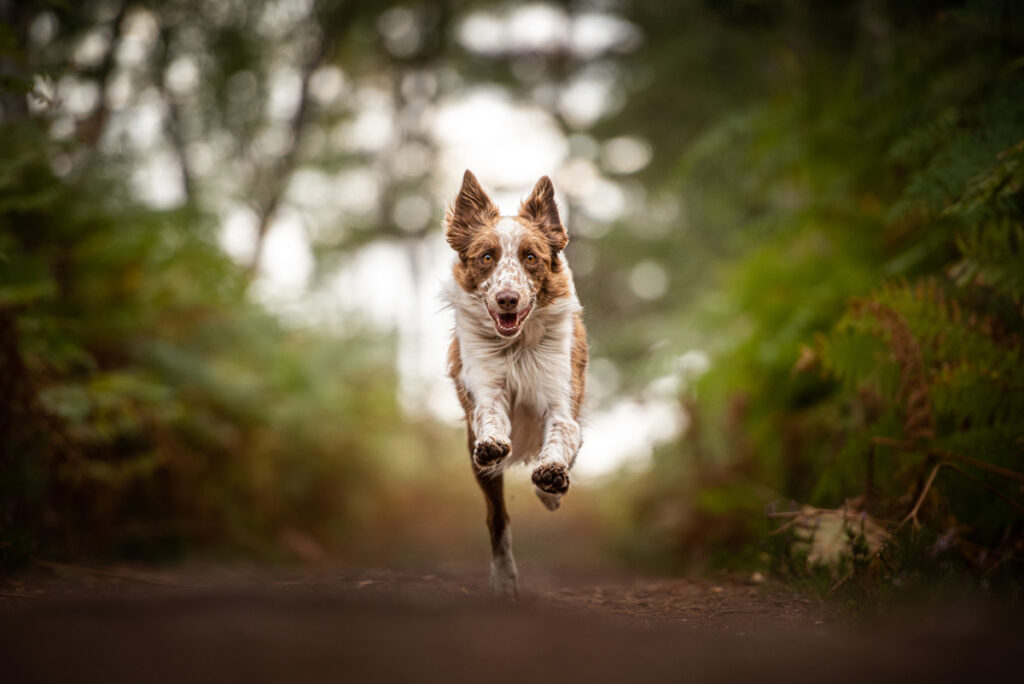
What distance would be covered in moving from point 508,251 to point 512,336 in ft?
1.88

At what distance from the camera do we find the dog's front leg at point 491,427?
3688 mm

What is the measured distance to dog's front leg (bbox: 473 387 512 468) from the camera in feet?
12.1

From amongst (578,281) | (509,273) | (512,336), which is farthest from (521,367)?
(578,281)

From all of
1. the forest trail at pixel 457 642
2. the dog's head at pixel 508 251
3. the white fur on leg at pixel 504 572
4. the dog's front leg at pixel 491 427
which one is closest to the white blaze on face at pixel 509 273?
the dog's head at pixel 508 251

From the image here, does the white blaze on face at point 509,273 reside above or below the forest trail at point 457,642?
above

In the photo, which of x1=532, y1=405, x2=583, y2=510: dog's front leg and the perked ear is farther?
the perked ear

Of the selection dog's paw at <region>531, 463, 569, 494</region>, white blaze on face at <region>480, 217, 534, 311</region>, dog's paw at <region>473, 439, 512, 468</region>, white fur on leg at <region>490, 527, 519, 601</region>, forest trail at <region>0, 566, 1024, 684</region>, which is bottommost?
forest trail at <region>0, 566, 1024, 684</region>

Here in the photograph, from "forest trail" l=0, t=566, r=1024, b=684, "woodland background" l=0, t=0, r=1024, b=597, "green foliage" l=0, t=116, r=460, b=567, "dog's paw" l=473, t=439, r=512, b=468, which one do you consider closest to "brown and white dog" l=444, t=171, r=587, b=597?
"dog's paw" l=473, t=439, r=512, b=468

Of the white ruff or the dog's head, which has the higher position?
the dog's head

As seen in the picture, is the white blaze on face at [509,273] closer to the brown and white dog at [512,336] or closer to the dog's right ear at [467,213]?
the brown and white dog at [512,336]

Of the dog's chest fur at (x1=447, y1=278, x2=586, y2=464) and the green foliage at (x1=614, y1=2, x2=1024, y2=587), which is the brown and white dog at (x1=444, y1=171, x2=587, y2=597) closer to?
the dog's chest fur at (x1=447, y1=278, x2=586, y2=464)

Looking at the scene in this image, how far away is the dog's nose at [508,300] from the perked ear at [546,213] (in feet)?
2.60

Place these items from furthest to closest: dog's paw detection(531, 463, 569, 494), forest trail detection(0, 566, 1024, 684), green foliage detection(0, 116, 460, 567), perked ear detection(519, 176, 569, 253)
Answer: green foliage detection(0, 116, 460, 567), perked ear detection(519, 176, 569, 253), dog's paw detection(531, 463, 569, 494), forest trail detection(0, 566, 1024, 684)

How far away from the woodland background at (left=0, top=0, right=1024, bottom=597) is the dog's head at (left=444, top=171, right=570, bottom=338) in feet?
6.89
